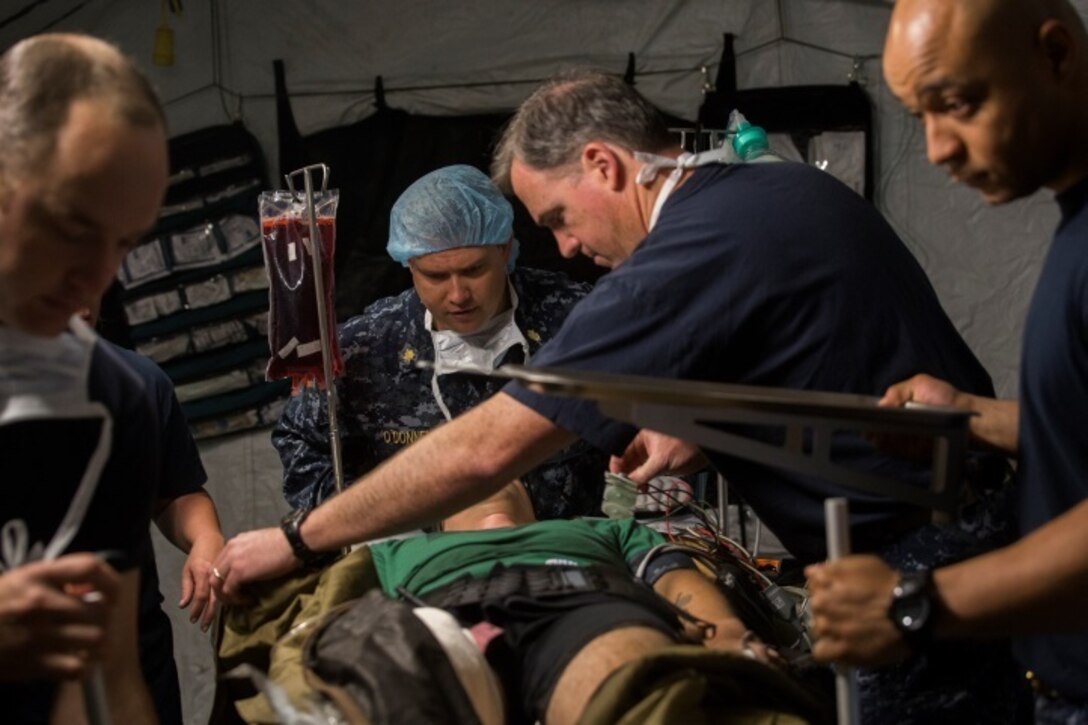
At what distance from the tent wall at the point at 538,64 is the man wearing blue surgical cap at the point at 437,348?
1.06 metres

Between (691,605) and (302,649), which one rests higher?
(302,649)

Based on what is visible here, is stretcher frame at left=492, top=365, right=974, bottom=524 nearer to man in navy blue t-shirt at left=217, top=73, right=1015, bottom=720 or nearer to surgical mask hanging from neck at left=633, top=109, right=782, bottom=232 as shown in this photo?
man in navy blue t-shirt at left=217, top=73, right=1015, bottom=720

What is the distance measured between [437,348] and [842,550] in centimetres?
170

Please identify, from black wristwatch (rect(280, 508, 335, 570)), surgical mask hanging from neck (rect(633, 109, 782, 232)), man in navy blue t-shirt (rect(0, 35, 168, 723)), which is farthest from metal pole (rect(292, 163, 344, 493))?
man in navy blue t-shirt (rect(0, 35, 168, 723))

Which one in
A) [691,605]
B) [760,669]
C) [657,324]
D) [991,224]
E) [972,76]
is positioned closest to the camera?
[972,76]

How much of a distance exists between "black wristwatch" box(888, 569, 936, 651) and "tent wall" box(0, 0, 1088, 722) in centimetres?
271

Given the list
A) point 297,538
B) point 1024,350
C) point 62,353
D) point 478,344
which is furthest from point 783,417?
point 478,344

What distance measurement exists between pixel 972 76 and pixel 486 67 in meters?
2.68

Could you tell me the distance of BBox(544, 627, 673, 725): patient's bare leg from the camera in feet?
5.54

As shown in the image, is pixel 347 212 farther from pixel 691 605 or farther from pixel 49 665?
pixel 49 665

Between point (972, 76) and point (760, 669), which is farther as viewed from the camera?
point (760, 669)

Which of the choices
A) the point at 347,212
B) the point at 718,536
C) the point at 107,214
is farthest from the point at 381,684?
the point at 347,212

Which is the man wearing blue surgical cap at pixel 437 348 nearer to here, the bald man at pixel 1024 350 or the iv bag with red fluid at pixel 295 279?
the iv bag with red fluid at pixel 295 279

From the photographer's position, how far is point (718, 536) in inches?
104
